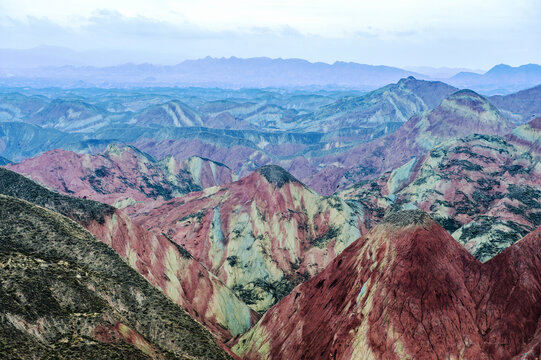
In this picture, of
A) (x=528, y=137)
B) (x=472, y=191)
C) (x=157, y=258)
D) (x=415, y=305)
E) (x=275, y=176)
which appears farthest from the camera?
(x=528, y=137)

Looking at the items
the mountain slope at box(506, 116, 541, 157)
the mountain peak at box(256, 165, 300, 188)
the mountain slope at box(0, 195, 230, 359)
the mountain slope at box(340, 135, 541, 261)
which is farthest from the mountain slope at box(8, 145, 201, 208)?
the mountain slope at box(506, 116, 541, 157)

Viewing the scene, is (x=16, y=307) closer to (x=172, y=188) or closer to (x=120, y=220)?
(x=120, y=220)

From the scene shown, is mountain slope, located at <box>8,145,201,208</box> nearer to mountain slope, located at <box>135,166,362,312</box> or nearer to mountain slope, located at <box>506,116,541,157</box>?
mountain slope, located at <box>135,166,362,312</box>

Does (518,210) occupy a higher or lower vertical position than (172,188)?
higher

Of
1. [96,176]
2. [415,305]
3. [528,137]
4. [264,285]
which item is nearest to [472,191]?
[528,137]

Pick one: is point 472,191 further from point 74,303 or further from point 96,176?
point 96,176

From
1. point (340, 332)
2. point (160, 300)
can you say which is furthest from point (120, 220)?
point (340, 332)

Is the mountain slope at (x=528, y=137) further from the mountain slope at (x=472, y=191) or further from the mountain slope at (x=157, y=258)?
the mountain slope at (x=157, y=258)
